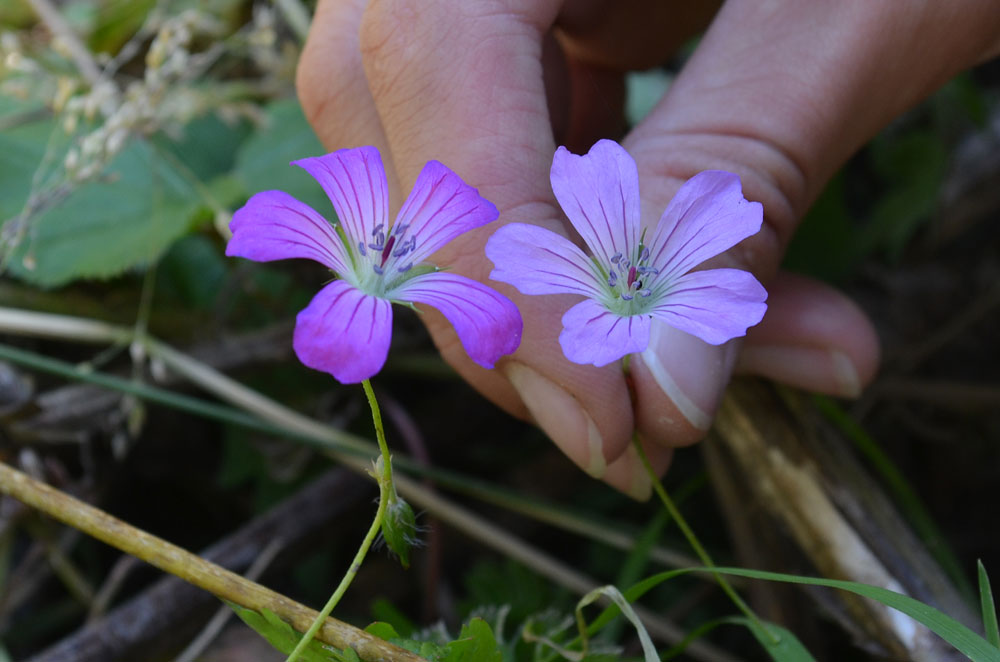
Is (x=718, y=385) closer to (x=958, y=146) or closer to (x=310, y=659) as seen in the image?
(x=310, y=659)

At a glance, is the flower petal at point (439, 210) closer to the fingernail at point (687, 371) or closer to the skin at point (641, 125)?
the skin at point (641, 125)

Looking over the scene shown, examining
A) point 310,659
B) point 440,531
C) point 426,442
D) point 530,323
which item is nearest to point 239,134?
point 426,442

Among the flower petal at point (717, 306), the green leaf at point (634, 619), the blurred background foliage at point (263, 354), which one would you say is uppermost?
the flower petal at point (717, 306)

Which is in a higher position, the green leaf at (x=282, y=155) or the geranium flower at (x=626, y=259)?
the geranium flower at (x=626, y=259)

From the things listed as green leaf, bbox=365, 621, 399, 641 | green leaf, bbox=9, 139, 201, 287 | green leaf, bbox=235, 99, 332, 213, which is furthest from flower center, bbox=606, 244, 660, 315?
green leaf, bbox=9, 139, 201, 287

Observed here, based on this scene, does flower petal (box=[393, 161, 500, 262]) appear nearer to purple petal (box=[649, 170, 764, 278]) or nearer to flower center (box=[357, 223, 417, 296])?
flower center (box=[357, 223, 417, 296])

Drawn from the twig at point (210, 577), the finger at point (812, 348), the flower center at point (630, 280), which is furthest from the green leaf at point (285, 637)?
the finger at point (812, 348)

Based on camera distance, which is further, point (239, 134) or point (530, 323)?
point (239, 134)
